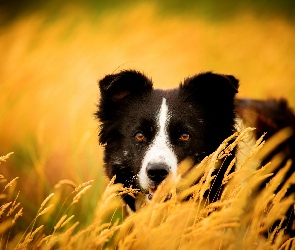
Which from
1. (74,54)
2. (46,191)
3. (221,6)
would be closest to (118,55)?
(74,54)

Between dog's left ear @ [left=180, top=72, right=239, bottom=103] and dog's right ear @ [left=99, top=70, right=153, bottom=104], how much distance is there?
357 millimetres

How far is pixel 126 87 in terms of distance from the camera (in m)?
3.86

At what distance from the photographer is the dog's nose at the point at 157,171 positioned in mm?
3088

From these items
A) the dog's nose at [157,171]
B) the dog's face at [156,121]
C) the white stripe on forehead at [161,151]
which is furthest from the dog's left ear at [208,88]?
the dog's nose at [157,171]

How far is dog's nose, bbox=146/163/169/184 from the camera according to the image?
3088 millimetres

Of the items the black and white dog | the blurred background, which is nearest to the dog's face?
the black and white dog

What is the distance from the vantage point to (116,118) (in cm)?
390

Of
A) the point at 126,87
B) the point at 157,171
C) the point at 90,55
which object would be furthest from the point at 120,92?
the point at 90,55

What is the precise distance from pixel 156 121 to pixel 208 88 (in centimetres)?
62

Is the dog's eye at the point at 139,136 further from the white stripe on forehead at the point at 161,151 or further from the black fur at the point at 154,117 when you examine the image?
the white stripe on forehead at the point at 161,151

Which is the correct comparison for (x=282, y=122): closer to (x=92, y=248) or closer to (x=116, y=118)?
(x=116, y=118)

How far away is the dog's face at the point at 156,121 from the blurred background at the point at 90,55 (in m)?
0.70

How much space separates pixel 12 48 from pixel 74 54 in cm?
73

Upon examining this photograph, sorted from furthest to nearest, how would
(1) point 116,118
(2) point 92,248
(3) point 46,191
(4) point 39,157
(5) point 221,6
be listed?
1. (5) point 221,6
2. (4) point 39,157
3. (3) point 46,191
4. (1) point 116,118
5. (2) point 92,248
